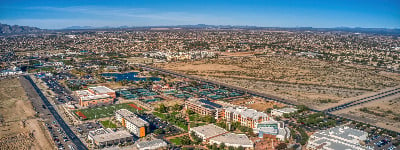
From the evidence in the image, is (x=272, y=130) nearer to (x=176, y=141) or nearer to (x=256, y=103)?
(x=176, y=141)

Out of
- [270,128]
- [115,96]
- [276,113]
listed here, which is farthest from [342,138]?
[115,96]

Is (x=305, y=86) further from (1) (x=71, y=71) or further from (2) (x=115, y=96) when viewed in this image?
(1) (x=71, y=71)

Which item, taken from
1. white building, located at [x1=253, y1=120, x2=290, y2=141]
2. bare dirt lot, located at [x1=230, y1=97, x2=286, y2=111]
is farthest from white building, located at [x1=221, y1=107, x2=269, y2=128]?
bare dirt lot, located at [x1=230, y1=97, x2=286, y2=111]

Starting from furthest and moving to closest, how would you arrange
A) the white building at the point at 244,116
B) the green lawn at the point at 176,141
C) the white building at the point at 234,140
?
the white building at the point at 244,116, the green lawn at the point at 176,141, the white building at the point at 234,140

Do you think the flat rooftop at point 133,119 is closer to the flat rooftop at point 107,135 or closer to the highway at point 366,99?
the flat rooftop at point 107,135

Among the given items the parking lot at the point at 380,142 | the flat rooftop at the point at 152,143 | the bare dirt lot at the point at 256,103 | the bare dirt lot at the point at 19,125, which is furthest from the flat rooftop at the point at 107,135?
the parking lot at the point at 380,142

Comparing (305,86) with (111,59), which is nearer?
(305,86)

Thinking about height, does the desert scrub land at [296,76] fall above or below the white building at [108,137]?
above
